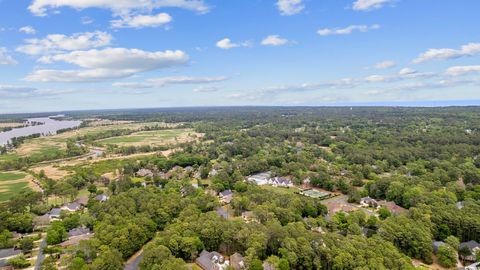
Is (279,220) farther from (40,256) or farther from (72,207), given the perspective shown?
(72,207)

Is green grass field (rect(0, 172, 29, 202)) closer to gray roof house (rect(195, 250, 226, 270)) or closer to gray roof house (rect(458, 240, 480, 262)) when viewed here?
gray roof house (rect(195, 250, 226, 270))

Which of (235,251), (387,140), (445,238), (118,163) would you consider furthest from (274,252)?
(387,140)

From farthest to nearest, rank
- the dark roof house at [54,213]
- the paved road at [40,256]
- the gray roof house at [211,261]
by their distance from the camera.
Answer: the dark roof house at [54,213] → the paved road at [40,256] → the gray roof house at [211,261]

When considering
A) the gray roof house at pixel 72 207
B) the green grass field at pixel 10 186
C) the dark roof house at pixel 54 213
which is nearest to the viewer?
the dark roof house at pixel 54 213

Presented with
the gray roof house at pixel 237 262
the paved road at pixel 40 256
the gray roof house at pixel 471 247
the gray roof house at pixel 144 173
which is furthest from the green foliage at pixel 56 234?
the gray roof house at pixel 471 247

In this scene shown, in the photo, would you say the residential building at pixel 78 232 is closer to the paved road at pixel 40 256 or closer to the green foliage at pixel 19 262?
the paved road at pixel 40 256

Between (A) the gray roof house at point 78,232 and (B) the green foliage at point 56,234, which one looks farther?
(A) the gray roof house at point 78,232
